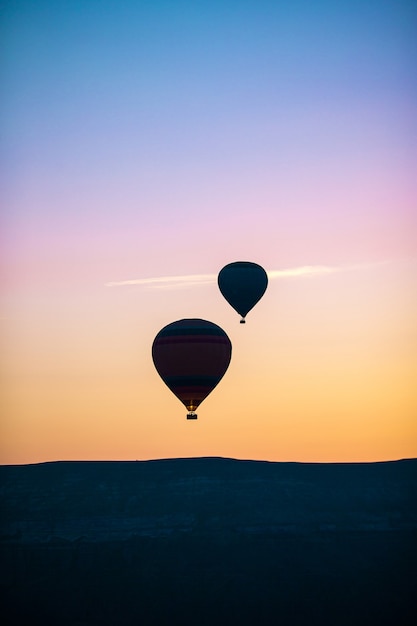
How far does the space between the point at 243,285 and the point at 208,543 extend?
61462mm

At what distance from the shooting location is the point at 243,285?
184 ft

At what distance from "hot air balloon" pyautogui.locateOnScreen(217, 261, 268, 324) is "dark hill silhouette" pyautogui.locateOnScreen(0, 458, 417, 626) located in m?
52.9

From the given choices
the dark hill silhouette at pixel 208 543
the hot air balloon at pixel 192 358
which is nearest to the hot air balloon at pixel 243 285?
the hot air balloon at pixel 192 358

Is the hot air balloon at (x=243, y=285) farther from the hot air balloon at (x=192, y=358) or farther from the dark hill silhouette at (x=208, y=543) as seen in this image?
the dark hill silhouette at (x=208, y=543)

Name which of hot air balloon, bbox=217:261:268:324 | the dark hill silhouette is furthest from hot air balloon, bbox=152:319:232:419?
the dark hill silhouette

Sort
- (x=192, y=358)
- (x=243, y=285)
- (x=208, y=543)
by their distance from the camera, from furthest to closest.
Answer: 1. (x=208, y=543)
2. (x=243, y=285)
3. (x=192, y=358)

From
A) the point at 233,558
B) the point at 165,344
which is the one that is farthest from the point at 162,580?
the point at 165,344

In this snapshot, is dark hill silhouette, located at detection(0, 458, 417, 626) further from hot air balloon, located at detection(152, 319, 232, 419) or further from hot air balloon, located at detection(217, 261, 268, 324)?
hot air balloon, located at detection(217, 261, 268, 324)

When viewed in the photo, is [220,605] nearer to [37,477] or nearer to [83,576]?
[83,576]

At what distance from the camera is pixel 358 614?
104938 mm

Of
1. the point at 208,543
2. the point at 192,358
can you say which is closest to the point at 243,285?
the point at 192,358

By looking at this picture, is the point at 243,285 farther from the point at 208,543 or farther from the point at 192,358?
the point at 208,543

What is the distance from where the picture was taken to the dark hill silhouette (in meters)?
106

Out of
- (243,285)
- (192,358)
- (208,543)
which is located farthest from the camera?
(208,543)
